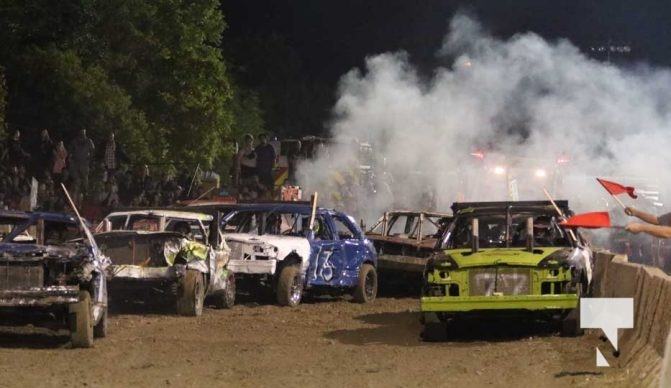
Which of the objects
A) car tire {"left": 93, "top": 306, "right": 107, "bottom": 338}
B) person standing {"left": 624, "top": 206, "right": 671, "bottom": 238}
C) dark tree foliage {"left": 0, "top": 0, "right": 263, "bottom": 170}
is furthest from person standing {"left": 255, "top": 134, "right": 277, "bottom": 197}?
person standing {"left": 624, "top": 206, "right": 671, "bottom": 238}

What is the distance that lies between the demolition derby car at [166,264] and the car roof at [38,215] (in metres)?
2.38

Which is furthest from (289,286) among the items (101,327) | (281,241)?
(101,327)

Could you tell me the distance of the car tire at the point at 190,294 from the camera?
15906 mm

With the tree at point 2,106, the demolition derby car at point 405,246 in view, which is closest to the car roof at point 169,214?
the demolition derby car at point 405,246

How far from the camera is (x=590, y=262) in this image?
14.2 meters

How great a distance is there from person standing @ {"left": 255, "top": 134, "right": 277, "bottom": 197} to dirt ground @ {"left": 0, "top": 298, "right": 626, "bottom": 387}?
11.2 m

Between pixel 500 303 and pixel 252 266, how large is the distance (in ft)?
18.6

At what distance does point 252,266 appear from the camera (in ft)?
58.5

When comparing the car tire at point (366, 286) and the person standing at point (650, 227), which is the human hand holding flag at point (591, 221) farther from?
the car tire at point (366, 286)

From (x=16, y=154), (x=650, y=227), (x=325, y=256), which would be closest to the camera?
(x=650, y=227)

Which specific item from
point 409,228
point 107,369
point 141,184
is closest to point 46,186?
point 141,184

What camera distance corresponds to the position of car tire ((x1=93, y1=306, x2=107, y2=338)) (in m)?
13.1

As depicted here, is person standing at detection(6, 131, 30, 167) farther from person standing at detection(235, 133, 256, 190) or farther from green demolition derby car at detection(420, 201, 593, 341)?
green demolition derby car at detection(420, 201, 593, 341)

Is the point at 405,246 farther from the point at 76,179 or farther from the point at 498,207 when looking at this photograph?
the point at 76,179
